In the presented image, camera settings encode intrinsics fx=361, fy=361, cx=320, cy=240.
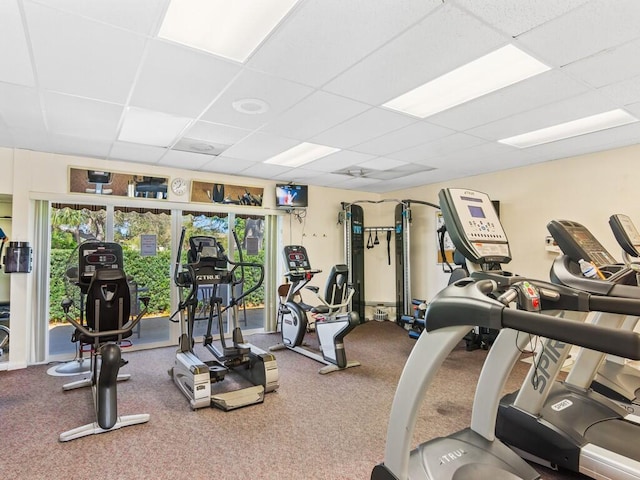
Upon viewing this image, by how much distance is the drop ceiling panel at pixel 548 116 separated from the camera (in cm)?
292

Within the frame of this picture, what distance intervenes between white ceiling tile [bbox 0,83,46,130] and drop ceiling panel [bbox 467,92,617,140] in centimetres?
386

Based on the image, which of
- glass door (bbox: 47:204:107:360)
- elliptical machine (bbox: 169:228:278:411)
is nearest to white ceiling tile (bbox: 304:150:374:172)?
elliptical machine (bbox: 169:228:278:411)

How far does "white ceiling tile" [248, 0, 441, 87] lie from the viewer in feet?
5.90

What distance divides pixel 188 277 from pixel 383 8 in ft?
9.69

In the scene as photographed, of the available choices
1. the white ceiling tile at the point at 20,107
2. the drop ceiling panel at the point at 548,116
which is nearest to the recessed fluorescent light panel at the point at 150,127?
the white ceiling tile at the point at 20,107

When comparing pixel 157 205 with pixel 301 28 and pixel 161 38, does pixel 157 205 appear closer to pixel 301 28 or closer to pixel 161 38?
pixel 161 38

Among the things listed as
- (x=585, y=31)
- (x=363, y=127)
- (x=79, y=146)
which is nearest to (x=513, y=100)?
(x=585, y=31)

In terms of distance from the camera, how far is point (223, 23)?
1.96 m

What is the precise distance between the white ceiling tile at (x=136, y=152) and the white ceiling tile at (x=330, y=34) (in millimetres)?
2449

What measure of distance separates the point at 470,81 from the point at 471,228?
140 centimetres

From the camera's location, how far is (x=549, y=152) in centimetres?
436

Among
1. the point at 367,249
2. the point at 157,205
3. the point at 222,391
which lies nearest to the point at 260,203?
the point at 157,205

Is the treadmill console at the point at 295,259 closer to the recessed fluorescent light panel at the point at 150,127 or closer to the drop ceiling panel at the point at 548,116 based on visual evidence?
the recessed fluorescent light panel at the point at 150,127

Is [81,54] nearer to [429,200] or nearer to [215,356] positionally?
[215,356]
